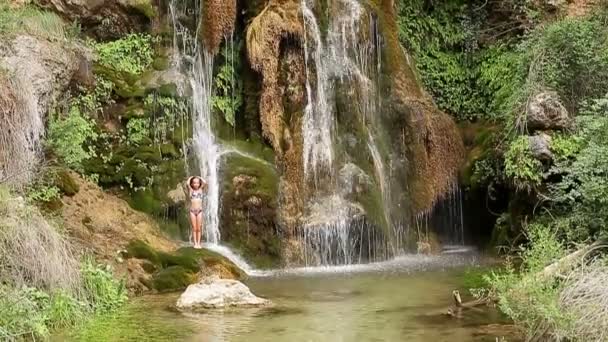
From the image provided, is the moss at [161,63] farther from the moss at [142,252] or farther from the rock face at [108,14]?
the moss at [142,252]

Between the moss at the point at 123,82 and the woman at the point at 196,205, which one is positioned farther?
the moss at the point at 123,82

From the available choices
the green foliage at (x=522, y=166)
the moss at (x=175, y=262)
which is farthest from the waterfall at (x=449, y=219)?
the moss at (x=175, y=262)

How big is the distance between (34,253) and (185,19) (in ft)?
30.8

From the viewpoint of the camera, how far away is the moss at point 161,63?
16.2 m

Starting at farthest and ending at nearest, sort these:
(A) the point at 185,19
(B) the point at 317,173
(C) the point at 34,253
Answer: (A) the point at 185,19 → (B) the point at 317,173 → (C) the point at 34,253

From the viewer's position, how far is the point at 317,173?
16.0m

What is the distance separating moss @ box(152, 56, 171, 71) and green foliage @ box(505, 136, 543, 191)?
7.30 m

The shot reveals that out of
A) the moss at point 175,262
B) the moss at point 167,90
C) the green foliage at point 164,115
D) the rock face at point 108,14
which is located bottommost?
the moss at point 175,262

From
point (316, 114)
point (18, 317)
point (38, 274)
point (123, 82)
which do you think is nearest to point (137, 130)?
point (123, 82)

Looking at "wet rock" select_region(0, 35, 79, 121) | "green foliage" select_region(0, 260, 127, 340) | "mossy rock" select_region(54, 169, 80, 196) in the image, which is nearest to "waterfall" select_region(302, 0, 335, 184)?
"mossy rock" select_region(54, 169, 80, 196)

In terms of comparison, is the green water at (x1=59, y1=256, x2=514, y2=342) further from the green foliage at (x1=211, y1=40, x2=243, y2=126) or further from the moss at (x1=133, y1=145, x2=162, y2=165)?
the green foliage at (x1=211, y1=40, x2=243, y2=126)

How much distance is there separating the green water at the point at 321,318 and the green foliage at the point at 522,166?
2668 mm

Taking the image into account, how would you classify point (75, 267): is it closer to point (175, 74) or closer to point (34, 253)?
point (34, 253)

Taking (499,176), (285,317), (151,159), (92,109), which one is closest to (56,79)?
(92,109)
